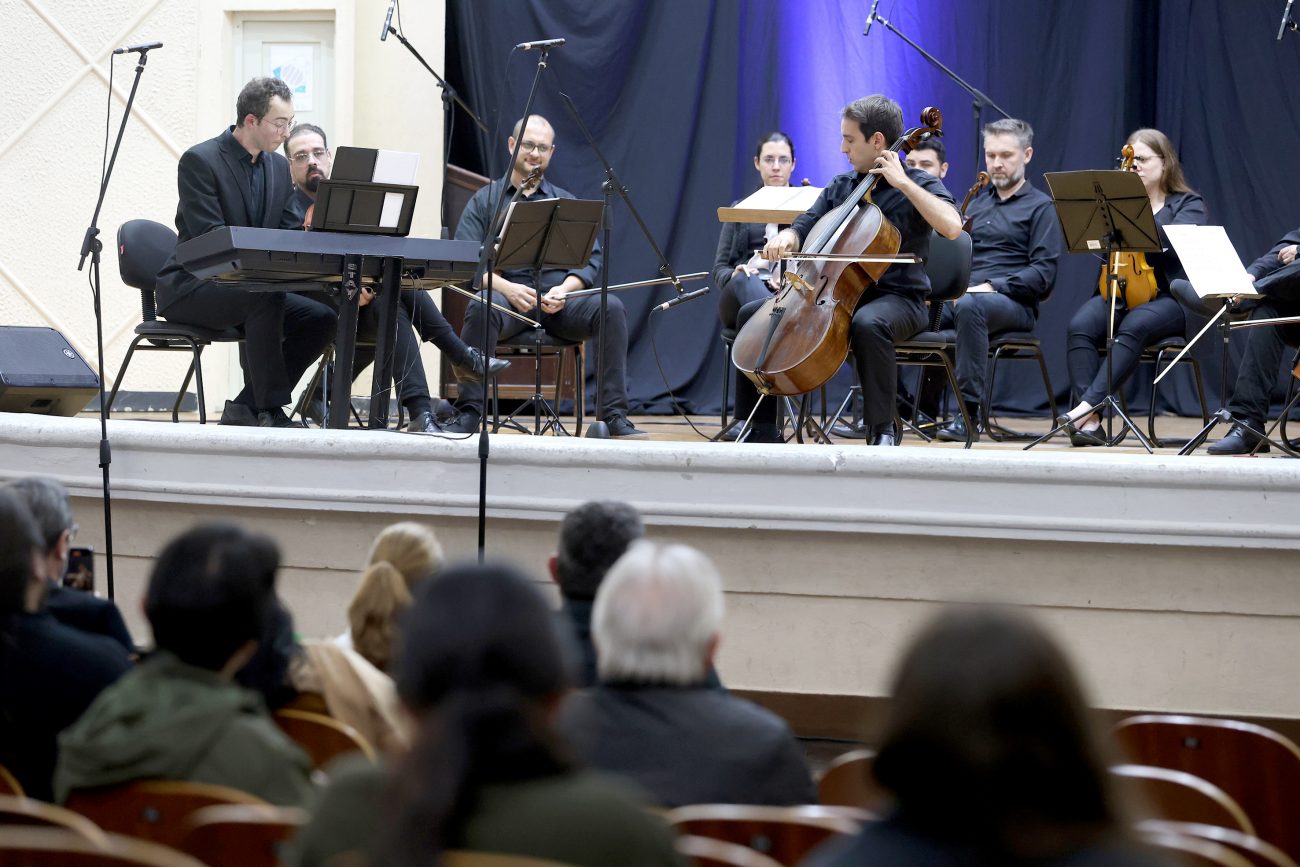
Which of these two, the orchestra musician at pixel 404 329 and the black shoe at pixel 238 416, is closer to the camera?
the black shoe at pixel 238 416

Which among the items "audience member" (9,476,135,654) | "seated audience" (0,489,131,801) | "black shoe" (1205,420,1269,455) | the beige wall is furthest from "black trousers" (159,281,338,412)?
"black shoe" (1205,420,1269,455)

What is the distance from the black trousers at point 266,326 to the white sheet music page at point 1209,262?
2948 mm

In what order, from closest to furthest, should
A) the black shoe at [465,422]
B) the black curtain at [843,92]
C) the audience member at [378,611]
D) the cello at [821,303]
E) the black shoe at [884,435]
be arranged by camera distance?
the audience member at [378,611] → the cello at [821,303] → the black shoe at [884,435] → the black shoe at [465,422] → the black curtain at [843,92]

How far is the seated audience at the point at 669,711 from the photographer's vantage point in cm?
166

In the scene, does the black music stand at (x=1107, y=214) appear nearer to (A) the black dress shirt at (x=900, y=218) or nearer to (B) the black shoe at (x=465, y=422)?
(A) the black dress shirt at (x=900, y=218)

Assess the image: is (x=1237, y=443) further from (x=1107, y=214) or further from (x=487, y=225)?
(x=487, y=225)

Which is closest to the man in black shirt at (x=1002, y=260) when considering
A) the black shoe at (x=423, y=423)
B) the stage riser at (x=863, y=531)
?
the black shoe at (x=423, y=423)

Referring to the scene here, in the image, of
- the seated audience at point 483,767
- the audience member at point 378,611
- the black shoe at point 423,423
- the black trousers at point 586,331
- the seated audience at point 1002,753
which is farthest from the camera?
the black trousers at point 586,331

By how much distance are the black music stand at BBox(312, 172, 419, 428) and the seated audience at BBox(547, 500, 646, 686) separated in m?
1.92

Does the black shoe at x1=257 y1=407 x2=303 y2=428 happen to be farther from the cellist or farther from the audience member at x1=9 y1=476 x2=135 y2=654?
the audience member at x1=9 y1=476 x2=135 y2=654

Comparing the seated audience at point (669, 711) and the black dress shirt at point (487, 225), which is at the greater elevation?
the black dress shirt at point (487, 225)

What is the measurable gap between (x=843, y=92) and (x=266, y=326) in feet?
13.3

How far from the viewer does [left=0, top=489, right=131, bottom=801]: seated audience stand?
1.87 metres

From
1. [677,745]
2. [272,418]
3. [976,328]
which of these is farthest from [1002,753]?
[976,328]
